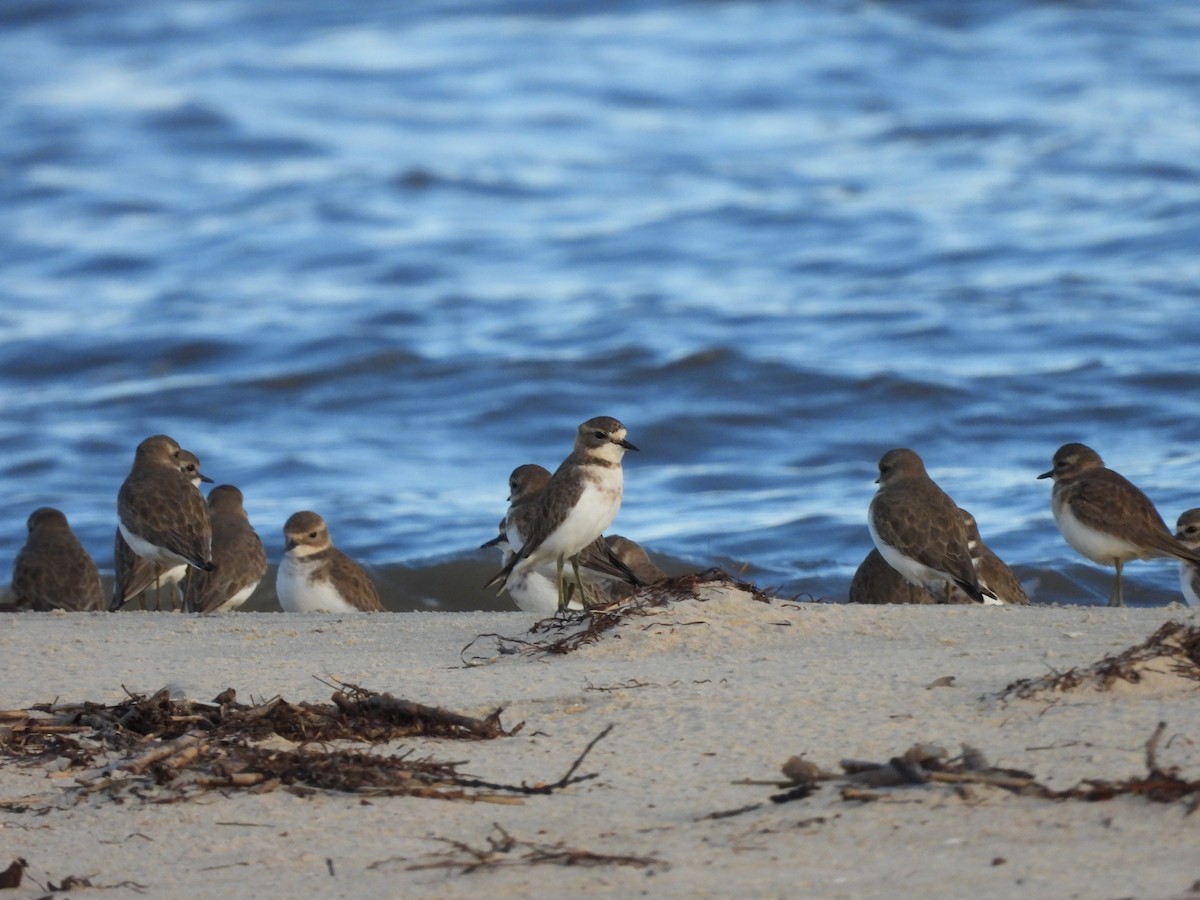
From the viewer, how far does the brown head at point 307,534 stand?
390 inches

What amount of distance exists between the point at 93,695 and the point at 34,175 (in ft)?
63.2

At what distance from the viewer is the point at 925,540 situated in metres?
8.86

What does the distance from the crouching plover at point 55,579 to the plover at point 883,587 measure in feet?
13.3

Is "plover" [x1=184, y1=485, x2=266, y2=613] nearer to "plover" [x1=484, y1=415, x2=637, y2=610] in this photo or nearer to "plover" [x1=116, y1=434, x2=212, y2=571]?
"plover" [x1=116, y1=434, x2=212, y2=571]

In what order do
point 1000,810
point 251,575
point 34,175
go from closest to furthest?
point 1000,810, point 251,575, point 34,175

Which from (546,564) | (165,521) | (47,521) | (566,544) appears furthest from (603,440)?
(47,521)

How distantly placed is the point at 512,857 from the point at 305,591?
5653 mm

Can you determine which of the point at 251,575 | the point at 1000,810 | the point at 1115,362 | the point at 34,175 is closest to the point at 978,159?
the point at 1115,362

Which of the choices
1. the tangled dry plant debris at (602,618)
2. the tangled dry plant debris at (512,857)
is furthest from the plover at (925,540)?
the tangled dry plant debris at (512,857)

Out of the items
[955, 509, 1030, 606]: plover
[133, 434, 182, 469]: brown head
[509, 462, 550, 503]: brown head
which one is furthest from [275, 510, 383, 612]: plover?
[955, 509, 1030, 606]: plover

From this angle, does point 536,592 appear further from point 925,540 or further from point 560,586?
point 925,540

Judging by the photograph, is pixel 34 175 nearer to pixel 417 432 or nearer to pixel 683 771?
pixel 417 432

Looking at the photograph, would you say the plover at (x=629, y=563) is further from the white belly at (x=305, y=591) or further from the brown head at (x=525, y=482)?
the white belly at (x=305, y=591)

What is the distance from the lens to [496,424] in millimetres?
14977
